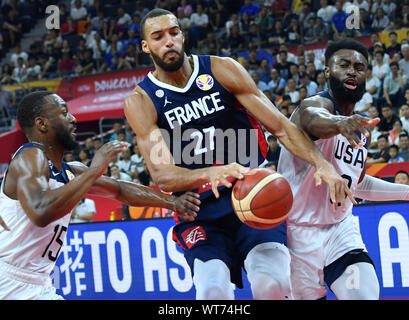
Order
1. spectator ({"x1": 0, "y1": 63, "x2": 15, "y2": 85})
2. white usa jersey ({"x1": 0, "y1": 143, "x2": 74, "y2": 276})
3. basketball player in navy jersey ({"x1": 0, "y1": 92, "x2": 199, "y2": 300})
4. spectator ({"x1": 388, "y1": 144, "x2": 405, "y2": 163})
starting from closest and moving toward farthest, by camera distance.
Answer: basketball player in navy jersey ({"x1": 0, "y1": 92, "x2": 199, "y2": 300}) < white usa jersey ({"x1": 0, "y1": 143, "x2": 74, "y2": 276}) < spectator ({"x1": 388, "y1": 144, "x2": 405, "y2": 163}) < spectator ({"x1": 0, "y1": 63, "x2": 15, "y2": 85})

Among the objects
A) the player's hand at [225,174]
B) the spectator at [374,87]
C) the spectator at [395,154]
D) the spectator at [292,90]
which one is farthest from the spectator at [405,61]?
the player's hand at [225,174]

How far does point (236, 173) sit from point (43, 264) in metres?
1.63

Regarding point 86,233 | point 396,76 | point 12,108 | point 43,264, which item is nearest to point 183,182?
point 43,264

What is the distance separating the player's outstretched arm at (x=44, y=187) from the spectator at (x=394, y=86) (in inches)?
351

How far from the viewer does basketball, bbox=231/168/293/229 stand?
393 centimetres

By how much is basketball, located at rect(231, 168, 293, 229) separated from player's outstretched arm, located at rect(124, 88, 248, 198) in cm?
16

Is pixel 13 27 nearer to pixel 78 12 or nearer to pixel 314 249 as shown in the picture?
pixel 78 12

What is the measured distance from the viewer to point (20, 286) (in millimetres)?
4340

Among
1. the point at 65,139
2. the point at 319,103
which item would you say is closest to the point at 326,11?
the point at 319,103

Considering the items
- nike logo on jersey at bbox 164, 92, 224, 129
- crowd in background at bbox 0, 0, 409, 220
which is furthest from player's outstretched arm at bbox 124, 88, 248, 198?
crowd in background at bbox 0, 0, 409, 220

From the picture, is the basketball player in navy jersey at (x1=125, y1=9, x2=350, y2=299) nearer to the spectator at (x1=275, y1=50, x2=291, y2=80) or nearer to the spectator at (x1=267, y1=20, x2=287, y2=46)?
the spectator at (x1=275, y1=50, x2=291, y2=80)

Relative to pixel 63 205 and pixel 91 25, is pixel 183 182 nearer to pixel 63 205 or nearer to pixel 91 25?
pixel 63 205

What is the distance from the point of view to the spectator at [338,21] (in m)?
14.0

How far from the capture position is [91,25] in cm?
2028
